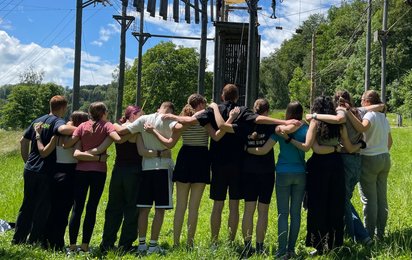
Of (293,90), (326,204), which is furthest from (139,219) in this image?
(293,90)

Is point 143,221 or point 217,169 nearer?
point 217,169

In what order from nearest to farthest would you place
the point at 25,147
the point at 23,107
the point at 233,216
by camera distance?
the point at 233,216
the point at 25,147
the point at 23,107

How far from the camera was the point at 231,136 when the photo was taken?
5.14 meters

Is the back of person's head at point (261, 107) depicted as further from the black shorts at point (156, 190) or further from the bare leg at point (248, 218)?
the black shorts at point (156, 190)

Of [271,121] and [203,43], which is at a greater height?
[203,43]

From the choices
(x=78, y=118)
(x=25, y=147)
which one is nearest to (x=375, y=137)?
(x=78, y=118)

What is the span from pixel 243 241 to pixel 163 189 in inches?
47.9

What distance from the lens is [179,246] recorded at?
524 cm

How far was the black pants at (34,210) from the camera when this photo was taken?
5.45m

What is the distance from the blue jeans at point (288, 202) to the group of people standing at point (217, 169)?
1 centimetres

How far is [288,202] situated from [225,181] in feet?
2.53

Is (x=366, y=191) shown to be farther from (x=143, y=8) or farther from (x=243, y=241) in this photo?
(x=143, y=8)

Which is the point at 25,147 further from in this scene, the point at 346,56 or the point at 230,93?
the point at 346,56

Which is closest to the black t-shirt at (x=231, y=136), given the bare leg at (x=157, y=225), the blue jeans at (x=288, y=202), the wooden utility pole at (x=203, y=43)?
the blue jeans at (x=288, y=202)
